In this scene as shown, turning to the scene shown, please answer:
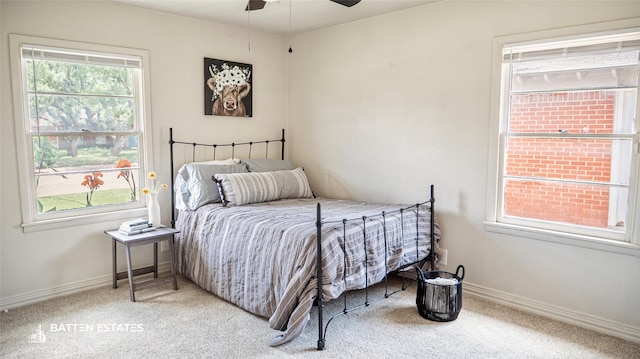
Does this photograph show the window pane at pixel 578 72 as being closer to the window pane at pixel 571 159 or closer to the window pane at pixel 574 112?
the window pane at pixel 574 112

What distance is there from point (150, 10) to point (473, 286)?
3.51 m

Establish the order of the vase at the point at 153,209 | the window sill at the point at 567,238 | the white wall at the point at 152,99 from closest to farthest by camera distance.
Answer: the window sill at the point at 567,238, the white wall at the point at 152,99, the vase at the point at 153,209

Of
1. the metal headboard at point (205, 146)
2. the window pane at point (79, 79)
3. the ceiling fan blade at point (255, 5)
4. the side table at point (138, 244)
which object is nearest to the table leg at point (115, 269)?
the side table at point (138, 244)

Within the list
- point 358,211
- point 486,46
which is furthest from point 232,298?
point 486,46

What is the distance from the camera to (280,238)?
109 inches

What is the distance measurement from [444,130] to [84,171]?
2.92 metres

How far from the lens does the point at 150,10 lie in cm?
364

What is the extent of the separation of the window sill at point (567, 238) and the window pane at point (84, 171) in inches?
117

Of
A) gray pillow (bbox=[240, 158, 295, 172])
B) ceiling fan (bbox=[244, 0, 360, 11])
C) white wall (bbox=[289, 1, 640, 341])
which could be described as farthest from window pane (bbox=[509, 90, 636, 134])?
gray pillow (bbox=[240, 158, 295, 172])

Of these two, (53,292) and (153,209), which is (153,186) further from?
(53,292)

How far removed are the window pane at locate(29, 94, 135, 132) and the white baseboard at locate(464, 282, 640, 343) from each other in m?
3.17

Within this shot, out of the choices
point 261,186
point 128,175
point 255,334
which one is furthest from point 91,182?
point 255,334

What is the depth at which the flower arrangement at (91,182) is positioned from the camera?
3.48 m

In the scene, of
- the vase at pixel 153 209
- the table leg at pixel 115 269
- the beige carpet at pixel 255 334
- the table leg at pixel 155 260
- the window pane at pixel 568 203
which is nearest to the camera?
the beige carpet at pixel 255 334
